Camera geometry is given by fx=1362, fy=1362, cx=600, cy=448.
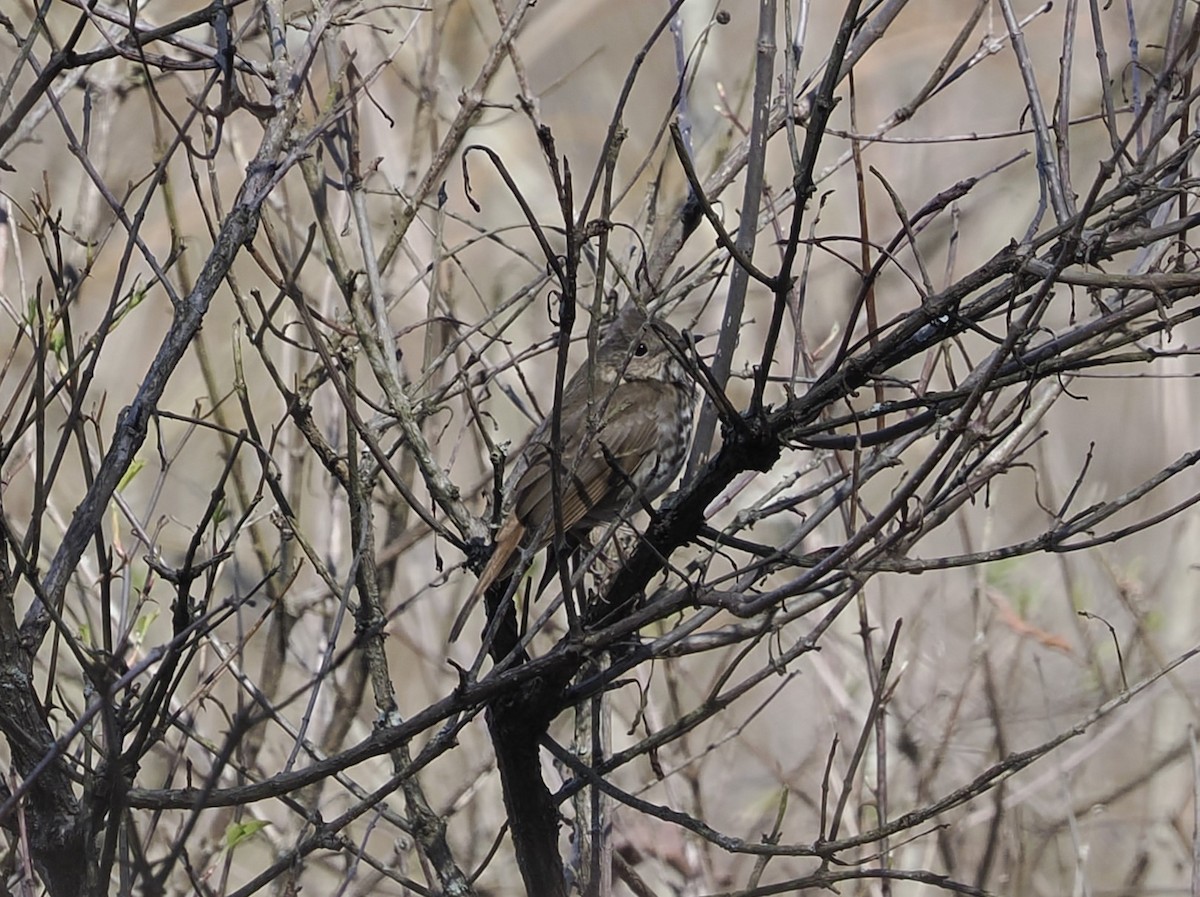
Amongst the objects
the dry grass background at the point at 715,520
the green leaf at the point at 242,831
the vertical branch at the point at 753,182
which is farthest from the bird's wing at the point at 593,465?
the green leaf at the point at 242,831

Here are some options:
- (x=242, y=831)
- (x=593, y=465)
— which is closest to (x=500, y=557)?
(x=242, y=831)

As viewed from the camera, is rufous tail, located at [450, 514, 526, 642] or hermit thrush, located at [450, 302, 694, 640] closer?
rufous tail, located at [450, 514, 526, 642]

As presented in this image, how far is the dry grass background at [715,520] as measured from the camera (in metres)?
5.00

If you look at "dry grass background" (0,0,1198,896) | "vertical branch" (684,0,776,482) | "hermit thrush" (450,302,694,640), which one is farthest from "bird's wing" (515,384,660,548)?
"vertical branch" (684,0,776,482)

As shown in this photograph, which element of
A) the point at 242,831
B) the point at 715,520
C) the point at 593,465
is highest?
the point at 715,520

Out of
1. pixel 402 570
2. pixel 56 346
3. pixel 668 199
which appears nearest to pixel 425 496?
pixel 402 570

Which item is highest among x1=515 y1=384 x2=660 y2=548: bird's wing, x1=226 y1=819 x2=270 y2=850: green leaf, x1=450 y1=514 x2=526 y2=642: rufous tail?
x1=515 y1=384 x2=660 y2=548: bird's wing

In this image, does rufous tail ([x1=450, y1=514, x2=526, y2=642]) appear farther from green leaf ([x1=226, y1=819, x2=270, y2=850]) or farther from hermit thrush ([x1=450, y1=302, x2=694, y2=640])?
green leaf ([x1=226, y1=819, x2=270, y2=850])

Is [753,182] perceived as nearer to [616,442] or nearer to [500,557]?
[500,557]

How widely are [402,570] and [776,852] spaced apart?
384 cm

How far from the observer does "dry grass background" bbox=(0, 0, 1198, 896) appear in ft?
16.4

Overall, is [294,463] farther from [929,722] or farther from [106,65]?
[929,722]

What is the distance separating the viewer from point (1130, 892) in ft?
18.7

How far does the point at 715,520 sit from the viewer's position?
6.87 m
